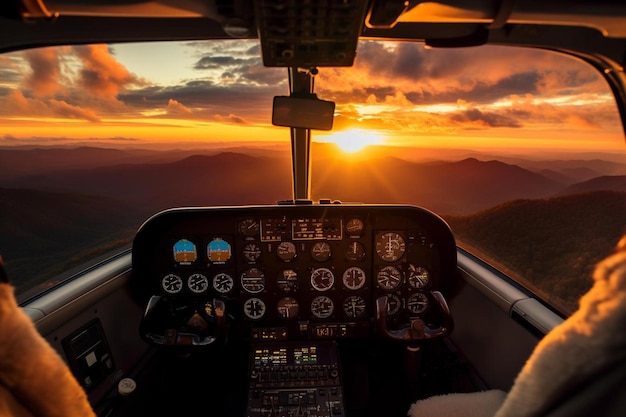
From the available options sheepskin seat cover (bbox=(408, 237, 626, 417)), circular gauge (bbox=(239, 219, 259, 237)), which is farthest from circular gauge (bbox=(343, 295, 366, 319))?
sheepskin seat cover (bbox=(408, 237, 626, 417))

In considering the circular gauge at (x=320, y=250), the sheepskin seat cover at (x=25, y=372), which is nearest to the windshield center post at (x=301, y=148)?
the circular gauge at (x=320, y=250)

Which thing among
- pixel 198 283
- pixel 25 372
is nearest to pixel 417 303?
pixel 198 283

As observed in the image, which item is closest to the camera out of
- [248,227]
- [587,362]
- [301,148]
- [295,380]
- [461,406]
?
[587,362]

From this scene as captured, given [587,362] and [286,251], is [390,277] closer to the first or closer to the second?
[286,251]

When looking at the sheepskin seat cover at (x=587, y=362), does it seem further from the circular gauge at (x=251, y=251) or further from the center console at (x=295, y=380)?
the circular gauge at (x=251, y=251)

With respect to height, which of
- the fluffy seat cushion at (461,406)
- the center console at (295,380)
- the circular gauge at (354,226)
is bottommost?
the center console at (295,380)

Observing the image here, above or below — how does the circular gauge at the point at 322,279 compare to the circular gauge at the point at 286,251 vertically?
below

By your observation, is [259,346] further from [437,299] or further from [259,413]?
[437,299]
